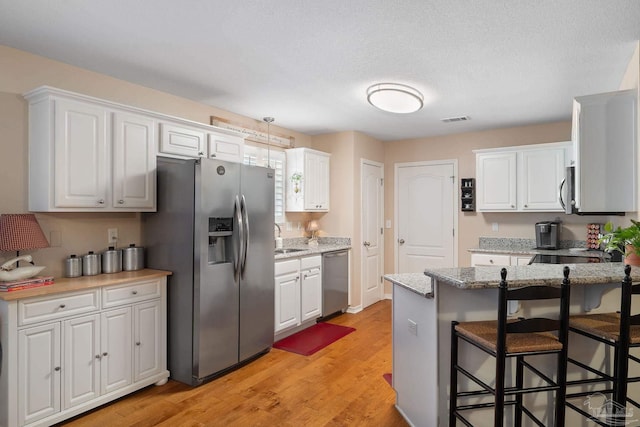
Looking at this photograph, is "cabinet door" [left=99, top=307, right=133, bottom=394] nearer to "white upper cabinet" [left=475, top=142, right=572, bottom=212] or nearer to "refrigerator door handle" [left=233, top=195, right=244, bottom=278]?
"refrigerator door handle" [left=233, top=195, right=244, bottom=278]

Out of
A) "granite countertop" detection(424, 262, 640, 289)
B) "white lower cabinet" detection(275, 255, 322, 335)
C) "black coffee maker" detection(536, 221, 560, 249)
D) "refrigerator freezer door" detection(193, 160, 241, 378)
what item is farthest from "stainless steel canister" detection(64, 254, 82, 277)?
"black coffee maker" detection(536, 221, 560, 249)

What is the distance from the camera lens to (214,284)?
309 centimetres

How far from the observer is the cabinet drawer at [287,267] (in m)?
3.96

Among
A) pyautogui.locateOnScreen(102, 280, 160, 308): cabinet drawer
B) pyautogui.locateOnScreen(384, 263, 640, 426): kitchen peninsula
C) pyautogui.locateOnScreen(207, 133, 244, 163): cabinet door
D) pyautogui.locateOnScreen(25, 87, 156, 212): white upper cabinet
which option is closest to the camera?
pyautogui.locateOnScreen(384, 263, 640, 426): kitchen peninsula

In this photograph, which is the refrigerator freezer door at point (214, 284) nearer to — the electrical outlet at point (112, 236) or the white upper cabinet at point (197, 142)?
the white upper cabinet at point (197, 142)

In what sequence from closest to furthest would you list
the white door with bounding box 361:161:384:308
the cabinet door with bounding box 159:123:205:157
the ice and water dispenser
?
the ice and water dispenser
the cabinet door with bounding box 159:123:205:157
the white door with bounding box 361:161:384:308

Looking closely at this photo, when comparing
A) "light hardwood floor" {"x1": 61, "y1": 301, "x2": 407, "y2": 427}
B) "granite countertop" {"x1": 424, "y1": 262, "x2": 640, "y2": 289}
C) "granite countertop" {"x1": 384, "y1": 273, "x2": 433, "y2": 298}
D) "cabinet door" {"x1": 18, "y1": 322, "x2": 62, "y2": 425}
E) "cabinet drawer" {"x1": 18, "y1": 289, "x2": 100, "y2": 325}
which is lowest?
"light hardwood floor" {"x1": 61, "y1": 301, "x2": 407, "y2": 427}

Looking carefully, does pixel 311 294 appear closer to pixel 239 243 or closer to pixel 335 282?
pixel 335 282

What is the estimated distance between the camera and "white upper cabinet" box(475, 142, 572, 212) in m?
4.49

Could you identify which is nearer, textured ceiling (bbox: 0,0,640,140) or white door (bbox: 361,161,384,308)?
textured ceiling (bbox: 0,0,640,140)

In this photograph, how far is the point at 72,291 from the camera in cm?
248

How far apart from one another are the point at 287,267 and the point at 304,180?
130cm

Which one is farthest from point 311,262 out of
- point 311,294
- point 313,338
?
point 313,338

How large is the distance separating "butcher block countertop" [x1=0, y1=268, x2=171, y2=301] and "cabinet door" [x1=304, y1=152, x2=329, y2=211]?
2291mm
